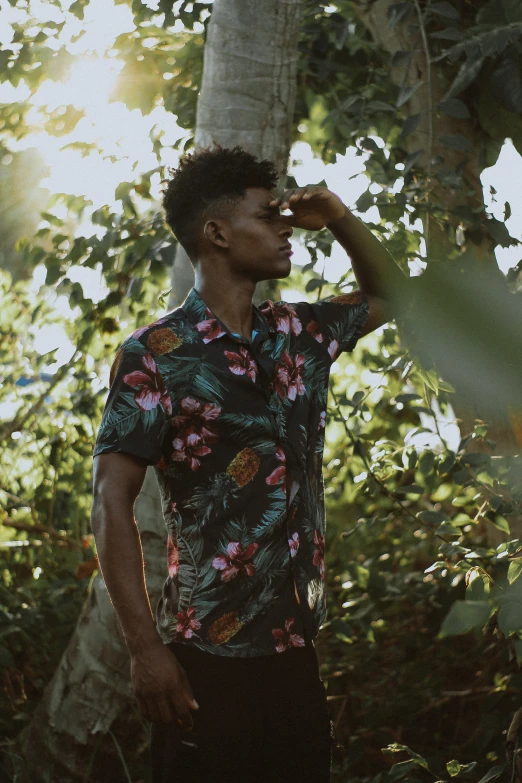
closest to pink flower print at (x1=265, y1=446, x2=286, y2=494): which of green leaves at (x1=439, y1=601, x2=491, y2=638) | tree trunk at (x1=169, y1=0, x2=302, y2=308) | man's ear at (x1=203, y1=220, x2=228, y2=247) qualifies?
man's ear at (x1=203, y1=220, x2=228, y2=247)

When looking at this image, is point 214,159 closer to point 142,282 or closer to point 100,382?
point 142,282

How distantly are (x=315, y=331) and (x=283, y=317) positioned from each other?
8cm

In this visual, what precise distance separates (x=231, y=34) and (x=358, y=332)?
3.06ft

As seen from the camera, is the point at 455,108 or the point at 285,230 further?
the point at 455,108

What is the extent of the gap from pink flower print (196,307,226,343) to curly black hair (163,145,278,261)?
0.73 ft

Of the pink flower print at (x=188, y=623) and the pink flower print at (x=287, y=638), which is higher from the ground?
the pink flower print at (x=188, y=623)

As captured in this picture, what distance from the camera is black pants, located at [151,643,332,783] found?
60.5 inches

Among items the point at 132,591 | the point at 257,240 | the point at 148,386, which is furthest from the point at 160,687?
the point at 257,240

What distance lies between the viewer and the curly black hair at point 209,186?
74.3 inches

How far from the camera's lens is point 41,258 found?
3109 mm

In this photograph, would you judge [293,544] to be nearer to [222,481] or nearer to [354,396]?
[222,481]

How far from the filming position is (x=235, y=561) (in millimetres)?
1593

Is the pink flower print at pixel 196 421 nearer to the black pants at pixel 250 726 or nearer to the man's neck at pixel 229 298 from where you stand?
the man's neck at pixel 229 298

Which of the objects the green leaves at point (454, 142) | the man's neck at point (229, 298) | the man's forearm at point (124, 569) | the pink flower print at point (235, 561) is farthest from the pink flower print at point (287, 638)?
the green leaves at point (454, 142)
